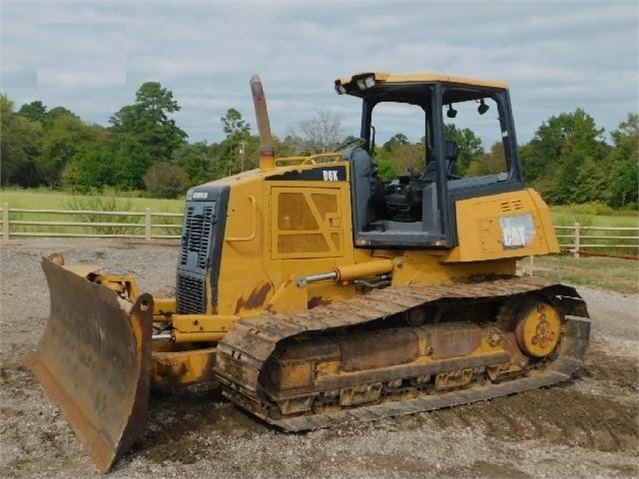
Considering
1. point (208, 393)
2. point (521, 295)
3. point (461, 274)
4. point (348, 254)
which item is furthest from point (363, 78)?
point (208, 393)

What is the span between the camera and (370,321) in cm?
606

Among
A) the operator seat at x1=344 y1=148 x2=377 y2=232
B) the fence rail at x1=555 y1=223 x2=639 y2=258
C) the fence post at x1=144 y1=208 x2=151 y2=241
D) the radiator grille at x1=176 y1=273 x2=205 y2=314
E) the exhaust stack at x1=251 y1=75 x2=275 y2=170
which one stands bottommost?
the fence rail at x1=555 y1=223 x2=639 y2=258

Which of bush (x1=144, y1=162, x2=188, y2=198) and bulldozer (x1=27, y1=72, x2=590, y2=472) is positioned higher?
bush (x1=144, y1=162, x2=188, y2=198)

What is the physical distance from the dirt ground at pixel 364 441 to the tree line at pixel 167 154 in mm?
27950

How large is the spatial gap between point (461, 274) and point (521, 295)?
2.06 ft

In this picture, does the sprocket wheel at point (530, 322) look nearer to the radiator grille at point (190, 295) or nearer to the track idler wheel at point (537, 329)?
the track idler wheel at point (537, 329)

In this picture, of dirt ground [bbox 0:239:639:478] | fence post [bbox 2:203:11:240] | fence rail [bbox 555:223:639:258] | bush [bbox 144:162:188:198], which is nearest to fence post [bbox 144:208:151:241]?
fence post [bbox 2:203:11:240]

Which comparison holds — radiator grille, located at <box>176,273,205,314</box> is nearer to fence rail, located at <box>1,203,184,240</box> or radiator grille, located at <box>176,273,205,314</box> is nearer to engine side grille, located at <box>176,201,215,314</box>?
engine side grille, located at <box>176,201,215,314</box>

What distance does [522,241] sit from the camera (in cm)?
720

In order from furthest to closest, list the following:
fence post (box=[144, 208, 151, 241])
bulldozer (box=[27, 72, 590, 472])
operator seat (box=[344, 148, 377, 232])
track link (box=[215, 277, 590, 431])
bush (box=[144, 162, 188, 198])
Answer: bush (box=[144, 162, 188, 198]) < fence post (box=[144, 208, 151, 241]) < operator seat (box=[344, 148, 377, 232]) < bulldozer (box=[27, 72, 590, 472]) < track link (box=[215, 277, 590, 431])

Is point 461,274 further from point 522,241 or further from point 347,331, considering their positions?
point 347,331

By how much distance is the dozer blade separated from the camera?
5.05 metres

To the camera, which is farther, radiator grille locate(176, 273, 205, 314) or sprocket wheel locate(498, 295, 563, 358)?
sprocket wheel locate(498, 295, 563, 358)

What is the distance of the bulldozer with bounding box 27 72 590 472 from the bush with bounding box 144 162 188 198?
40664 mm
